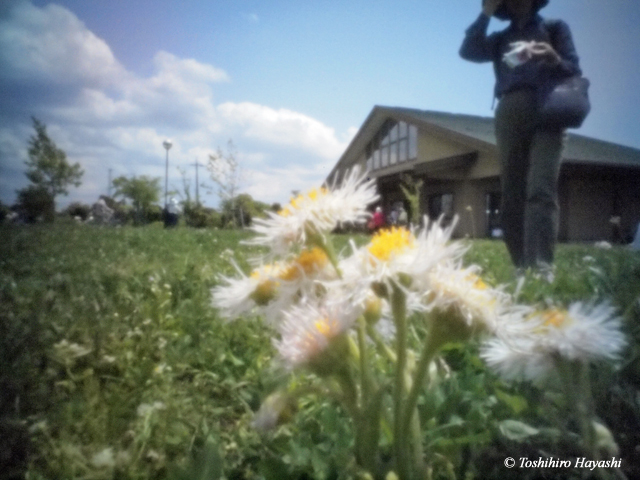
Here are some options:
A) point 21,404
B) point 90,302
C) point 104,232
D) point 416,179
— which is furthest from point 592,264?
point 104,232

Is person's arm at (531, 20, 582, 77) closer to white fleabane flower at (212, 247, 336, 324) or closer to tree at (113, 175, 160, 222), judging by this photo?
white fleabane flower at (212, 247, 336, 324)

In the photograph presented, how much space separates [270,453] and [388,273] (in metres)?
0.30

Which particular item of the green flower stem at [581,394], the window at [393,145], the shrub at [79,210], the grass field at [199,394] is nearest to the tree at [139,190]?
the shrub at [79,210]

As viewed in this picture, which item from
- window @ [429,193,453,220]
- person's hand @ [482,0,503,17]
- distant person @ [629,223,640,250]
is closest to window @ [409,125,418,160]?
window @ [429,193,453,220]

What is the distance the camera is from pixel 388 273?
40 cm

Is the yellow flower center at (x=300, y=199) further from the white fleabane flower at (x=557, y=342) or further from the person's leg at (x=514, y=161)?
the person's leg at (x=514, y=161)

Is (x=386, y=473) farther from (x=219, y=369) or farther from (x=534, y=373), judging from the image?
(x=219, y=369)

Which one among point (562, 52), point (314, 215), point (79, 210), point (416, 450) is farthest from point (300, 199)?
point (79, 210)

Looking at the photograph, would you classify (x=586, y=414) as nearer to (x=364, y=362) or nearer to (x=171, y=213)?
(x=364, y=362)

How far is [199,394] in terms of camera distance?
0.85 m

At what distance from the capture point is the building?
768mm

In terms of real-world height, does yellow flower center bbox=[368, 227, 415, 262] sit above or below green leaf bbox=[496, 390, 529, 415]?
above

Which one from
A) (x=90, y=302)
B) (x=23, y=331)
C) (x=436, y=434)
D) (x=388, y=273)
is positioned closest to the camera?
(x=388, y=273)

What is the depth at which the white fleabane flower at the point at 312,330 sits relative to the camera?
1.44ft
